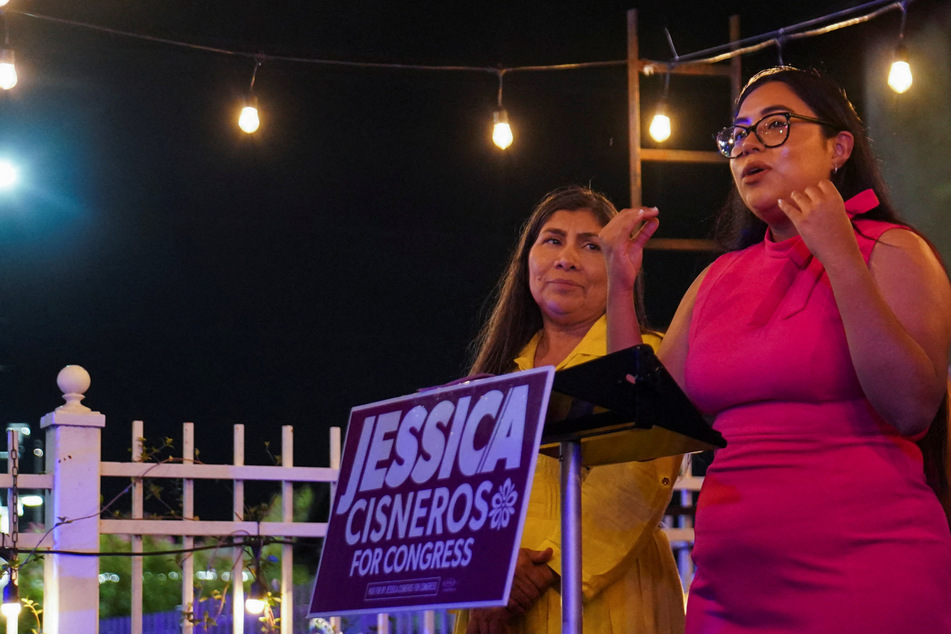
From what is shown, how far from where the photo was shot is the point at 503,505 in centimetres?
113

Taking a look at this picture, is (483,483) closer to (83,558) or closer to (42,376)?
(83,558)

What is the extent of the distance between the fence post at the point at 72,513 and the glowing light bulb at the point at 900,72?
4006mm

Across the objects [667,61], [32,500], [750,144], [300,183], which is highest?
[667,61]

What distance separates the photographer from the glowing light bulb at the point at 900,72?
5.45m

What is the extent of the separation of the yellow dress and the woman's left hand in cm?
67

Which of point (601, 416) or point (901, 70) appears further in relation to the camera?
point (901, 70)

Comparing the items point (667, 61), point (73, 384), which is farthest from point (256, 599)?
point (667, 61)

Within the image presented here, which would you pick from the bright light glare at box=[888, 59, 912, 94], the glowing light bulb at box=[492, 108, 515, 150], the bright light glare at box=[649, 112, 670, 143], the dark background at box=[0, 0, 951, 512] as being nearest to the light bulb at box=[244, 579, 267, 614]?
the glowing light bulb at box=[492, 108, 515, 150]

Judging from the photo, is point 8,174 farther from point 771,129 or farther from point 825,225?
point 825,225

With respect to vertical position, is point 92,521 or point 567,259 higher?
point 567,259

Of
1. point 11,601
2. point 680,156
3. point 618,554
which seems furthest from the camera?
point 680,156

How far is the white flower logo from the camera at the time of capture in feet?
3.67

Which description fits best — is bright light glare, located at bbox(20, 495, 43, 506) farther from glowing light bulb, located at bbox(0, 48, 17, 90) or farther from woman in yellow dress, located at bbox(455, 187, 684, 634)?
woman in yellow dress, located at bbox(455, 187, 684, 634)

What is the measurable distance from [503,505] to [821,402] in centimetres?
54
